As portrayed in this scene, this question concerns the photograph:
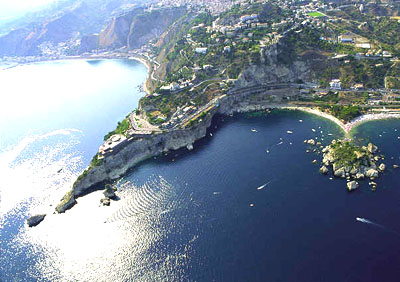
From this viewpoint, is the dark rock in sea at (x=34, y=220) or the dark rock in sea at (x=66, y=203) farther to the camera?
the dark rock in sea at (x=66, y=203)

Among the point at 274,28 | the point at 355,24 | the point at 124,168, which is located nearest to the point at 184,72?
the point at 274,28

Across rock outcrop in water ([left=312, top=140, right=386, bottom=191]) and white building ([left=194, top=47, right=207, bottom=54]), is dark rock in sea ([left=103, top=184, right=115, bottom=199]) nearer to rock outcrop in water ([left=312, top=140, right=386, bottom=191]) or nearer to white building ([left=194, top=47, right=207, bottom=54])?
rock outcrop in water ([left=312, top=140, right=386, bottom=191])

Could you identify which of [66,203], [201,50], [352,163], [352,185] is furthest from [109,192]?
[201,50]

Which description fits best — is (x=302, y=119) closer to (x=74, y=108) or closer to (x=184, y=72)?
(x=184, y=72)

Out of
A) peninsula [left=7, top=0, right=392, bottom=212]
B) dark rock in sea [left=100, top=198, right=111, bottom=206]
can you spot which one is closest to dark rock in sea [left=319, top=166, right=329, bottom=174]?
peninsula [left=7, top=0, right=392, bottom=212]

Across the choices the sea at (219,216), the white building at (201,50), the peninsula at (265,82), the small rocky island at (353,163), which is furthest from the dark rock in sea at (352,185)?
the white building at (201,50)

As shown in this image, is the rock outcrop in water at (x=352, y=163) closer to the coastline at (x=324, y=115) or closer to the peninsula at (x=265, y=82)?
the peninsula at (x=265, y=82)
